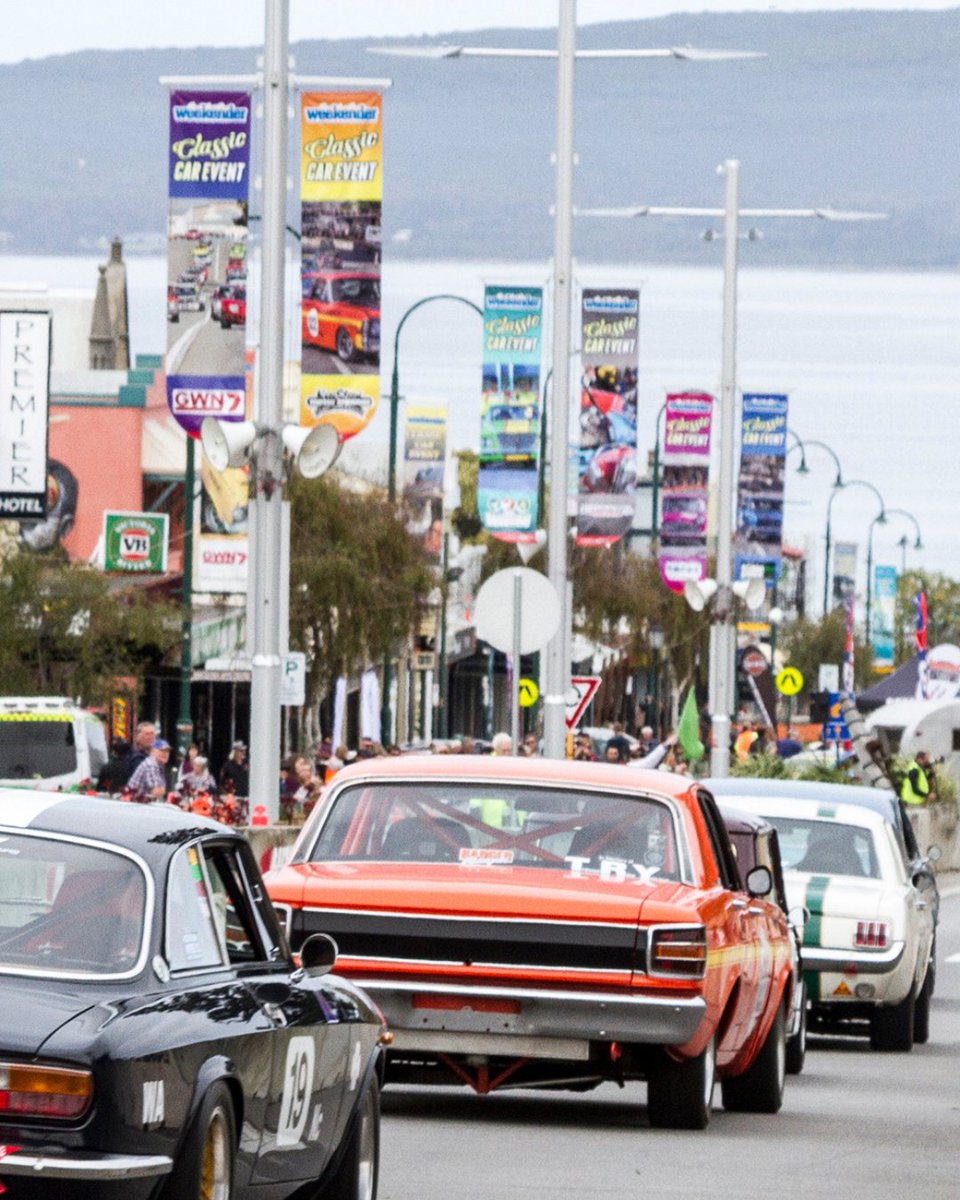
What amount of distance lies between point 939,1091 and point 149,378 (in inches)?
2137

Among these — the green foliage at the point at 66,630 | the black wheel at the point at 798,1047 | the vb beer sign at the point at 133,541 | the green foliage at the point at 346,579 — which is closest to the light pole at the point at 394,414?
the green foliage at the point at 346,579

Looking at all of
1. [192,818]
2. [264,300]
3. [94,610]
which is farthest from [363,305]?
[94,610]

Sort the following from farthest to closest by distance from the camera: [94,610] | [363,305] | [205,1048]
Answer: [94,610]
[363,305]
[205,1048]

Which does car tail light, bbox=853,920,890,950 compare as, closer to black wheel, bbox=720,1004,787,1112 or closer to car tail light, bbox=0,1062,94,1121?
black wheel, bbox=720,1004,787,1112

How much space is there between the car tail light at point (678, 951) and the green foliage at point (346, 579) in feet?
153

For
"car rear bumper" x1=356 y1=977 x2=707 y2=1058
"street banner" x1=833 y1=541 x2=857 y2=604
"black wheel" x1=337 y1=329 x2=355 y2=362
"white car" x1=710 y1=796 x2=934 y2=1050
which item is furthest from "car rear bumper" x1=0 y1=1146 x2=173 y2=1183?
"street banner" x1=833 y1=541 x2=857 y2=604

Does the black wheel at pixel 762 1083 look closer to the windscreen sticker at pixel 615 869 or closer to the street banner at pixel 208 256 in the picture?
the windscreen sticker at pixel 615 869

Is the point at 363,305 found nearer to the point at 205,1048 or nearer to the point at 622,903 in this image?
the point at 622,903

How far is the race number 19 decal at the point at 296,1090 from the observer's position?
8961mm

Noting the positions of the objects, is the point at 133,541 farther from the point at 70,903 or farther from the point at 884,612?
the point at 884,612

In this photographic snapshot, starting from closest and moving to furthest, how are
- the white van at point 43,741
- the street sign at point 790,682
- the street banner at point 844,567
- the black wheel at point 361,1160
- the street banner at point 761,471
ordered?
1. the black wheel at point 361,1160
2. the white van at point 43,741
3. the street banner at point 761,471
4. the street sign at point 790,682
5. the street banner at point 844,567

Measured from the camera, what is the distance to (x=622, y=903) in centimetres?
1227

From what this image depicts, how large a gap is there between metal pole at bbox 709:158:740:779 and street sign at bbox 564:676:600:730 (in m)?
6.03

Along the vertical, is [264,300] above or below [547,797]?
above
